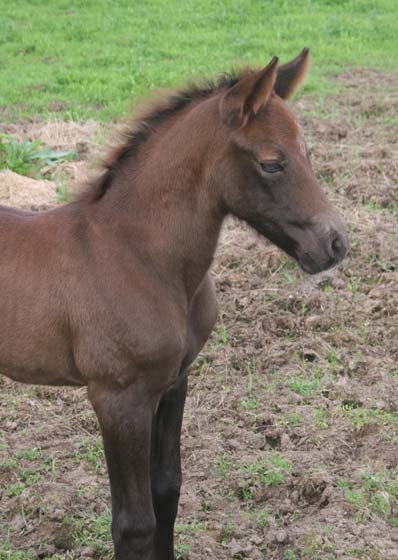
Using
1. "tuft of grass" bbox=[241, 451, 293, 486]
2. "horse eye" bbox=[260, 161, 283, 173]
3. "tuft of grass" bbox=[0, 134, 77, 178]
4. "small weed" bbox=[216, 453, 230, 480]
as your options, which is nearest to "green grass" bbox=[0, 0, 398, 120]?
"tuft of grass" bbox=[0, 134, 77, 178]

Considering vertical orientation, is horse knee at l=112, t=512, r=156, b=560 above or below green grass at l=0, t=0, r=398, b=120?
above

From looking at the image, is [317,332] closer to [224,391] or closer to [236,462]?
[224,391]

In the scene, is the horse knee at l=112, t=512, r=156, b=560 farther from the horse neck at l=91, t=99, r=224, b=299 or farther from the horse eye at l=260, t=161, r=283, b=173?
the horse eye at l=260, t=161, r=283, b=173

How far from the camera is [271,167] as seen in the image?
139 inches

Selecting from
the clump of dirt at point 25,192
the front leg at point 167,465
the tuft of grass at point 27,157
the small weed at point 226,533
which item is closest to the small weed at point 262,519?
the small weed at point 226,533

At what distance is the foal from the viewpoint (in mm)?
3562

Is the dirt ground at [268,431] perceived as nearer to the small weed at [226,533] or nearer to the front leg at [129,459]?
the small weed at [226,533]

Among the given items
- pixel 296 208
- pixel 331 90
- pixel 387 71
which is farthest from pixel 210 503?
pixel 387 71

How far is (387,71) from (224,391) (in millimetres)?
6441

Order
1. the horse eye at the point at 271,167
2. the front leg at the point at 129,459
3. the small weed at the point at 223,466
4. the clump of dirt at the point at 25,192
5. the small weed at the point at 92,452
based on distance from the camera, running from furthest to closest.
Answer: the clump of dirt at the point at 25,192, the small weed at the point at 92,452, the small weed at the point at 223,466, the front leg at the point at 129,459, the horse eye at the point at 271,167

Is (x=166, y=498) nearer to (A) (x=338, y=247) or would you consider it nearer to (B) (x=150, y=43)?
(A) (x=338, y=247)

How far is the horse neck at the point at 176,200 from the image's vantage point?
3680mm

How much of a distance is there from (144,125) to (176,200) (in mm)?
A: 351

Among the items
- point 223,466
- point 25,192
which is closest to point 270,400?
point 223,466
